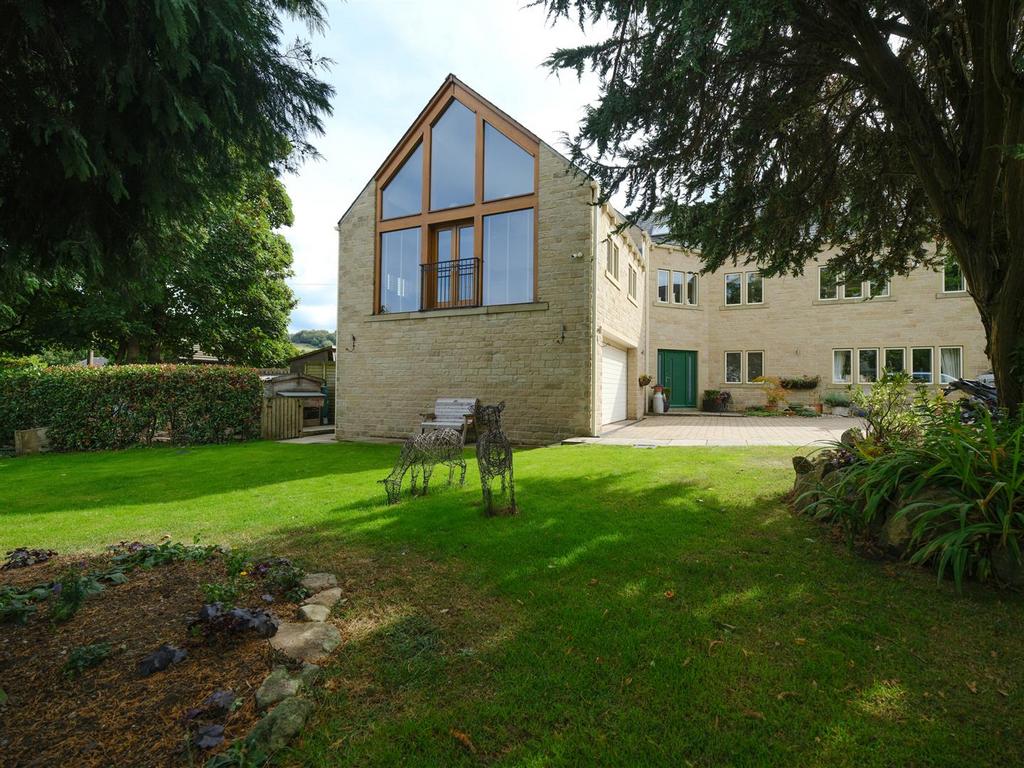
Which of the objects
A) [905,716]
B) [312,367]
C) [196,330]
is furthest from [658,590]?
[196,330]

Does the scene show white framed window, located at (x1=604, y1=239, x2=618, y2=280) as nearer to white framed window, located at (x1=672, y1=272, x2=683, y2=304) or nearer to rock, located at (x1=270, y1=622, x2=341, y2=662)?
white framed window, located at (x1=672, y1=272, x2=683, y2=304)

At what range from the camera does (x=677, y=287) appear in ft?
67.7

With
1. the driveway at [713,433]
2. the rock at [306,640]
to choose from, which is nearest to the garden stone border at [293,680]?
the rock at [306,640]

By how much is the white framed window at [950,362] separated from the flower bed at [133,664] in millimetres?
22446

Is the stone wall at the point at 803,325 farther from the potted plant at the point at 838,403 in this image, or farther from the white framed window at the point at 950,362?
the potted plant at the point at 838,403

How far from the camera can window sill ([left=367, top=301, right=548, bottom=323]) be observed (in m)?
11.3

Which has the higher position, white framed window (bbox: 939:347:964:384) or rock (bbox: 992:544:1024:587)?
white framed window (bbox: 939:347:964:384)

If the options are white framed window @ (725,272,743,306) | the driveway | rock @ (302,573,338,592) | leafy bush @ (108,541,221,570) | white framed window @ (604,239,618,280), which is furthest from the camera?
white framed window @ (725,272,743,306)

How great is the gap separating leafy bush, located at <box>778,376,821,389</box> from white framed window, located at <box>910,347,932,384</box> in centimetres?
308

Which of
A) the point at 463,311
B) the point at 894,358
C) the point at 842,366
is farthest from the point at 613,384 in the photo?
the point at 894,358

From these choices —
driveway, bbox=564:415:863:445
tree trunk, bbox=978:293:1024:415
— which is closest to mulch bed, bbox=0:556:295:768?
tree trunk, bbox=978:293:1024:415

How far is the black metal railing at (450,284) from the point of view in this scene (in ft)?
40.2

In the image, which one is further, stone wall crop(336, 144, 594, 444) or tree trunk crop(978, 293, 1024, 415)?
stone wall crop(336, 144, 594, 444)

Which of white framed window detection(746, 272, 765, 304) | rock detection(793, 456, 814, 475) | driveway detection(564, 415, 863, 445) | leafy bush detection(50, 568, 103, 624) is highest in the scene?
white framed window detection(746, 272, 765, 304)
